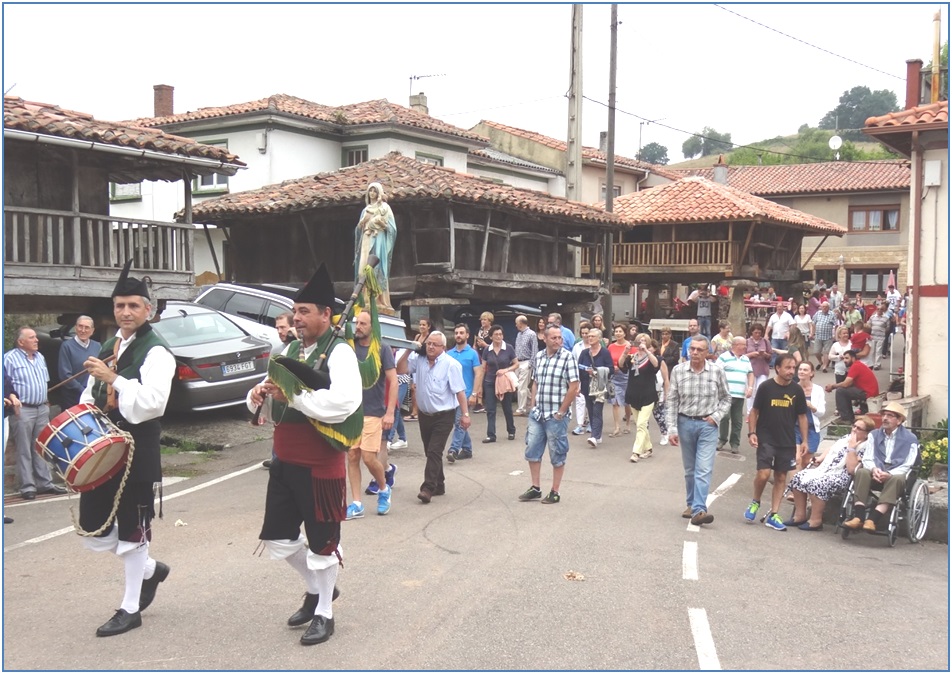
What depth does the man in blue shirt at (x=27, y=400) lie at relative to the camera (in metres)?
10.1

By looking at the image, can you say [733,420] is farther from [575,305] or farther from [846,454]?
[575,305]

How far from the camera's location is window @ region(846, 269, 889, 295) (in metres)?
43.5

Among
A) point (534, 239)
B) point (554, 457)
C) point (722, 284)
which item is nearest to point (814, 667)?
point (554, 457)

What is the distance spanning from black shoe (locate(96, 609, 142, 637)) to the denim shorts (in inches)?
201

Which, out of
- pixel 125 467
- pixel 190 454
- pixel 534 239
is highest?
pixel 534 239

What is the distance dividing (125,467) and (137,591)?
0.75 metres

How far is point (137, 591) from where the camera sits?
558 cm

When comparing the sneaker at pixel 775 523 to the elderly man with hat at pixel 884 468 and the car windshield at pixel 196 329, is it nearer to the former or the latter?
the elderly man with hat at pixel 884 468

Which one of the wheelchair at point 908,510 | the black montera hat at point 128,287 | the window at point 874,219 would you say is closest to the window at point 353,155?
the wheelchair at point 908,510

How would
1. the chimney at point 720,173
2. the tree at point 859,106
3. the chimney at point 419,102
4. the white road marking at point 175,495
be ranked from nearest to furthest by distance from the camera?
1. the white road marking at point 175,495
2. the chimney at point 419,102
3. the chimney at point 720,173
4. the tree at point 859,106

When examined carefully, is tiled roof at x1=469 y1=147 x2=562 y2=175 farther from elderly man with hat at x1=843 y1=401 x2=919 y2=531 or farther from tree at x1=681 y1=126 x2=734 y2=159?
tree at x1=681 y1=126 x2=734 y2=159

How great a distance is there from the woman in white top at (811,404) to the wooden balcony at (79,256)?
9.14 meters

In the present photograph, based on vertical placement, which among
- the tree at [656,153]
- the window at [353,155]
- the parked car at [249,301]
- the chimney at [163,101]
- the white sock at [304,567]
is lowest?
the white sock at [304,567]

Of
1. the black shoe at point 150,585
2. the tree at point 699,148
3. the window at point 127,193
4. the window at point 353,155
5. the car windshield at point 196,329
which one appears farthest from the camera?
the tree at point 699,148
